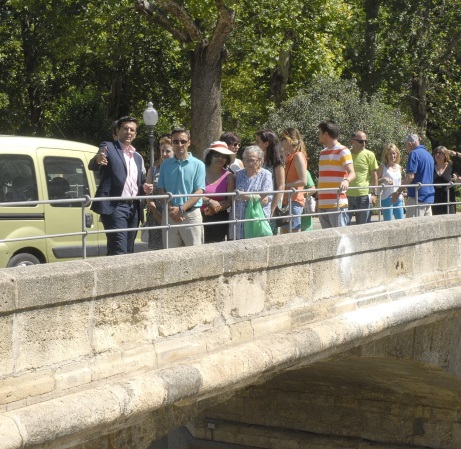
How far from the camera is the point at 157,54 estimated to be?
3039 cm

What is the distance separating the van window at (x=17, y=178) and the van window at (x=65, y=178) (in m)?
0.23

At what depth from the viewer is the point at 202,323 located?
262 inches

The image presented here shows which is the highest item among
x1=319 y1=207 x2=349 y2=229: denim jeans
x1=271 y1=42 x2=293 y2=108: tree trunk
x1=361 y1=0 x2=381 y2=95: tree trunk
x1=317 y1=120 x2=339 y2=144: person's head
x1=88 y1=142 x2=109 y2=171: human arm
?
x1=361 y1=0 x2=381 y2=95: tree trunk

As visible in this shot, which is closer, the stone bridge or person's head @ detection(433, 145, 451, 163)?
the stone bridge

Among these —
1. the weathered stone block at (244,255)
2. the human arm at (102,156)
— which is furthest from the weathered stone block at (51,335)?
the human arm at (102,156)

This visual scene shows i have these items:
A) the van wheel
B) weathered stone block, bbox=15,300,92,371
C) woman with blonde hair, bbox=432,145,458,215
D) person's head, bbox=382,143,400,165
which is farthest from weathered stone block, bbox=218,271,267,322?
woman with blonde hair, bbox=432,145,458,215

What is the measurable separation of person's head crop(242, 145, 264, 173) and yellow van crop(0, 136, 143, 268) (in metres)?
1.62

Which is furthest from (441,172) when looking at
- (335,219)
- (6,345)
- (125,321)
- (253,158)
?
(6,345)

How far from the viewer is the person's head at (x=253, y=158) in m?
8.23

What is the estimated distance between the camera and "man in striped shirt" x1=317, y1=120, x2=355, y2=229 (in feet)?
31.3

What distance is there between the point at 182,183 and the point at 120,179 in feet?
1.48

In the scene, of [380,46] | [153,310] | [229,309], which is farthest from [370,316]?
[380,46]

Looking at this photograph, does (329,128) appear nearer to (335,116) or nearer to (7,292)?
(7,292)

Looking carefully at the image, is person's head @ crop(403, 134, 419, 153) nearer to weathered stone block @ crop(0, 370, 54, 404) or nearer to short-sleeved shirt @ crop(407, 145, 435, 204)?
short-sleeved shirt @ crop(407, 145, 435, 204)
